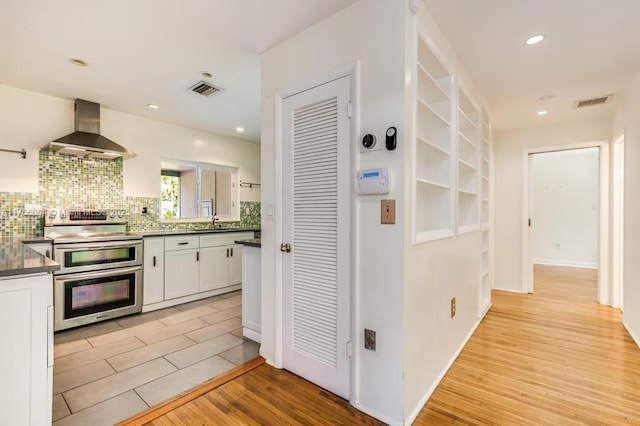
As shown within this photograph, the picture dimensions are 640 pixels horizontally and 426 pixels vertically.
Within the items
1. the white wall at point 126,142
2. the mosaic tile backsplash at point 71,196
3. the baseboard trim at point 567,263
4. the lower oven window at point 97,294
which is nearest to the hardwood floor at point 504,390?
the lower oven window at point 97,294

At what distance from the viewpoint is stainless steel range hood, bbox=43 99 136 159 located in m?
3.12

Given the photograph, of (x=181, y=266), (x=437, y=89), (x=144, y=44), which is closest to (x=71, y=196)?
(x=181, y=266)

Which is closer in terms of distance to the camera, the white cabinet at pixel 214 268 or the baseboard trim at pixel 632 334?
the baseboard trim at pixel 632 334

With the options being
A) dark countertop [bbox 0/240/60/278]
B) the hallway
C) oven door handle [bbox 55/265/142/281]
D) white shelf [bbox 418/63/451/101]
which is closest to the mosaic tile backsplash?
oven door handle [bbox 55/265/142/281]

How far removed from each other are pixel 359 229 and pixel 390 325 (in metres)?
0.56

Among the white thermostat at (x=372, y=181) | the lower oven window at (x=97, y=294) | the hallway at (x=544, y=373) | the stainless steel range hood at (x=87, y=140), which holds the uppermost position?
the stainless steel range hood at (x=87, y=140)

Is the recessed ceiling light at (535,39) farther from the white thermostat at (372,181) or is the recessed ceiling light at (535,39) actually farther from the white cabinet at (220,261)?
the white cabinet at (220,261)

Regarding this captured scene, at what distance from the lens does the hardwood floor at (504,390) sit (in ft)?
5.57

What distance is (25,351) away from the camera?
4.26 feet

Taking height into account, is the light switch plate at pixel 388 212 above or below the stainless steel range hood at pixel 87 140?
below

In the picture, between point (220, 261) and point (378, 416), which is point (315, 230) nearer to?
point (378, 416)

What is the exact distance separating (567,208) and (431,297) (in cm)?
623

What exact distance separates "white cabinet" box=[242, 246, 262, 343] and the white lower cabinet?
144cm

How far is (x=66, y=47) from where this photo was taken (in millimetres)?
2291
